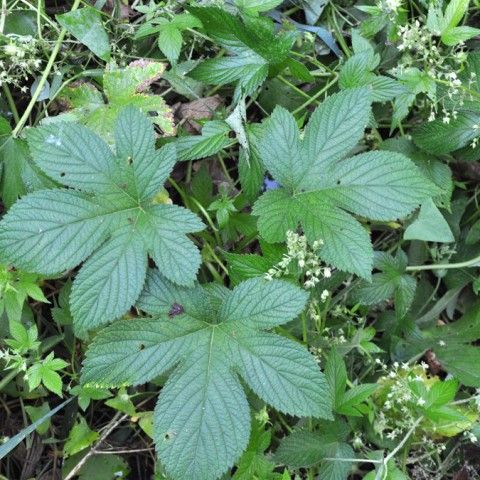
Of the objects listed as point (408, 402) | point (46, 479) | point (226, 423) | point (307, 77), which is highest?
point (307, 77)

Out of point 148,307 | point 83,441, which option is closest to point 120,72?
point 148,307

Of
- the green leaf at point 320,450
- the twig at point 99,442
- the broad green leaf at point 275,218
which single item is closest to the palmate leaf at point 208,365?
the broad green leaf at point 275,218

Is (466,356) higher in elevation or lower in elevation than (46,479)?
higher

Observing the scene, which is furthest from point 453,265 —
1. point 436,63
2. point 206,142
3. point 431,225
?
point 206,142

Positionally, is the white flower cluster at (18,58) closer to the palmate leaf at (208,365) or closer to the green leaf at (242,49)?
the green leaf at (242,49)

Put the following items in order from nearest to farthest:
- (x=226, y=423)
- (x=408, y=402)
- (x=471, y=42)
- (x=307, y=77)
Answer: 1. (x=226, y=423)
2. (x=408, y=402)
3. (x=307, y=77)
4. (x=471, y=42)

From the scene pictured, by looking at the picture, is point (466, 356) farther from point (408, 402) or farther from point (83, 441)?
point (83, 441)

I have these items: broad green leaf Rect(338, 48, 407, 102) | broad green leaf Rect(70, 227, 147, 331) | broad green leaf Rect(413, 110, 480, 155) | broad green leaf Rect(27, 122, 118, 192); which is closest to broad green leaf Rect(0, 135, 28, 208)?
broad green leaf Rect(27, 122, 118, 192)

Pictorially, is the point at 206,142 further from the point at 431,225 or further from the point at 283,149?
the point at 431,225
